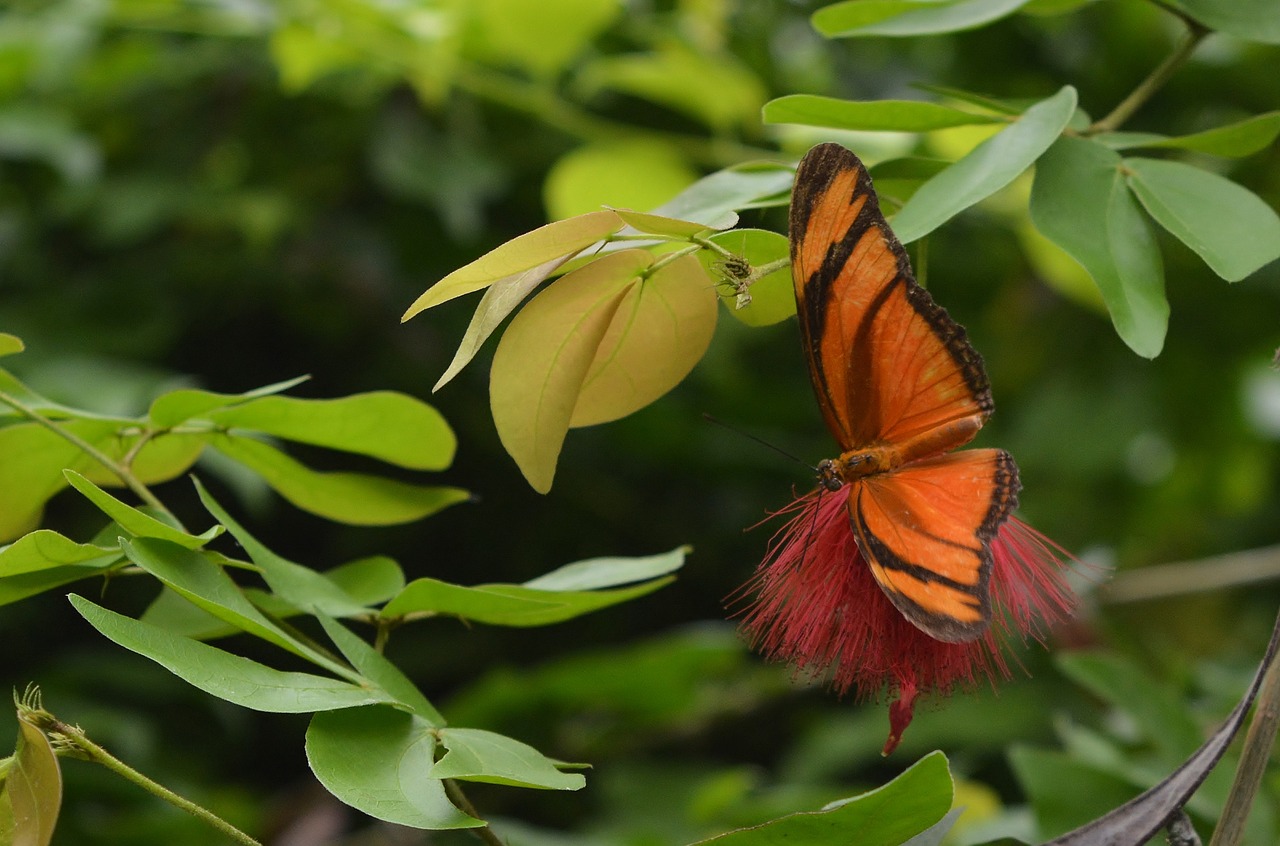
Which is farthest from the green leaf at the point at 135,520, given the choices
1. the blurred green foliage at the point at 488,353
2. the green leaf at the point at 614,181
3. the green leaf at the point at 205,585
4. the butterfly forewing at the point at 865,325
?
the blurred green foliage at the point at 488,353

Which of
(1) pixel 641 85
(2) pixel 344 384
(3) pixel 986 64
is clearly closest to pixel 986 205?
(3) pixel 986 64

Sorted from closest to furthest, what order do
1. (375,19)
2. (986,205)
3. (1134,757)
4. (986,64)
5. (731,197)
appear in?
1. (731,197)
2. (1134,757)
3. (375,19)
4. (986,205)
5. (986,64)

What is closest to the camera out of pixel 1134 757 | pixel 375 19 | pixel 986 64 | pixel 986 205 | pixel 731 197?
pixel 731 197

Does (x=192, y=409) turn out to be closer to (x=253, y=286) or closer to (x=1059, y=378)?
(x=253, y=286)

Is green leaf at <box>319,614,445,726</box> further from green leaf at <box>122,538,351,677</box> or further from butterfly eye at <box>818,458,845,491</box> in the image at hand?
butterfly eye at <box>818,458,845,491</box>

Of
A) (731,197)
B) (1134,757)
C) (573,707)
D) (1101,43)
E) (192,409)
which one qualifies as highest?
(1101,43)

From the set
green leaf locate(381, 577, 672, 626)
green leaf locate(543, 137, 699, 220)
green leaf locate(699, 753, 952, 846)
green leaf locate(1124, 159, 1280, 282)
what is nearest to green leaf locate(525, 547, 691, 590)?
green leaf locate(381, 577, 672, 626)

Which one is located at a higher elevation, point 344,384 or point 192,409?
point 192,409
